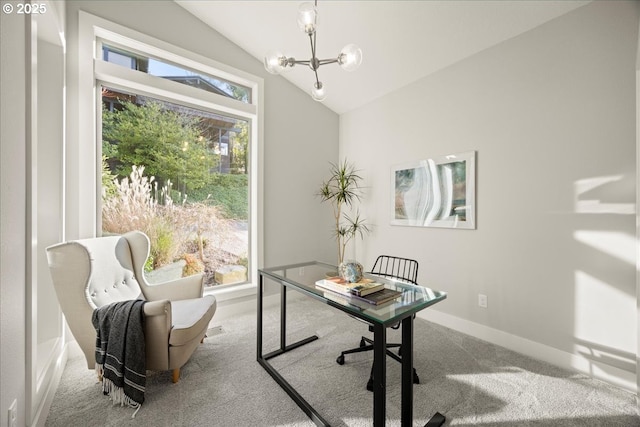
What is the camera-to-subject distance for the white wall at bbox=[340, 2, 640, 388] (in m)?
1.98

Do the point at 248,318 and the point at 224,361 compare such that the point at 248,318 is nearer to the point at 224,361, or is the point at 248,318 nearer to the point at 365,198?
the point at 224,361

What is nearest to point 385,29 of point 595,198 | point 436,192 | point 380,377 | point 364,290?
point 436,192

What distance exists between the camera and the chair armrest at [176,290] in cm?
242

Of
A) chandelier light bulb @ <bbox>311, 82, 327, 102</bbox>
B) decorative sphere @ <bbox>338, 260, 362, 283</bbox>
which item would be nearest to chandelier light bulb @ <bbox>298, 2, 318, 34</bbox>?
chandelier light bulb @ <bbox>311, 82, 327, 102</bbox>

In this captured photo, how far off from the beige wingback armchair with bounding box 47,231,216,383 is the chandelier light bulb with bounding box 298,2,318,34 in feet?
6.51

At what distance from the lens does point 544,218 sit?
7.63 ft

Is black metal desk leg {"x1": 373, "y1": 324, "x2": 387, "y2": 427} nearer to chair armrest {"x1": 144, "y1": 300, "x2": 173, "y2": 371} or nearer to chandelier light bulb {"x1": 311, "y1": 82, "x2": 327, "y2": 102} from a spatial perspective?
chair armrest {"x1": 144, "y1": 300, "x2": 173, "y2": 371}

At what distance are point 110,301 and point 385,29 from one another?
135 inches

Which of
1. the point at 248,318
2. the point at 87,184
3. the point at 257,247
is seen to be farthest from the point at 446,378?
the point at 87,184

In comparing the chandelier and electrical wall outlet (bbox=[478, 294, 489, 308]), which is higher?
the chandelier

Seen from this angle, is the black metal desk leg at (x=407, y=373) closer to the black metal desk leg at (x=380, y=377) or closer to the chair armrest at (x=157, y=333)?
the black metal desk leg at (x=380, y=377)

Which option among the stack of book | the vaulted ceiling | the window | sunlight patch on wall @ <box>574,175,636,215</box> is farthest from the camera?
the window

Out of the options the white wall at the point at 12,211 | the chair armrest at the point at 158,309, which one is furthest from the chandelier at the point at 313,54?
the chair armrest at the point at 158,309

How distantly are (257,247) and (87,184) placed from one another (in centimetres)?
179
